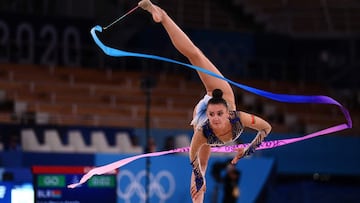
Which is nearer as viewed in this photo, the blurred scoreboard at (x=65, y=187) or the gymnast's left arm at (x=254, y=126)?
the gymnast's left arm at (x=254, y=126)

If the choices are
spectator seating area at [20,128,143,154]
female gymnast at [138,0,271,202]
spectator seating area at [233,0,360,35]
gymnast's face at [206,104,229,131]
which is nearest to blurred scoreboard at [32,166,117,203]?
female gymnast at [138,0,271,202]

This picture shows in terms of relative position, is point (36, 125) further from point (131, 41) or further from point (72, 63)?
point (131, 41)

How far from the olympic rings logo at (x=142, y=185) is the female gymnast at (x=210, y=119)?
5.00 meters

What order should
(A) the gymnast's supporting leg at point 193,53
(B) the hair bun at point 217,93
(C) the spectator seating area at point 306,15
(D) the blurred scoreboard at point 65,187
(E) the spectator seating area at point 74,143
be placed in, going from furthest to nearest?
(C) the spectator seating area at point 306,15 < (E) the spectator seating area at point 74,143 < (D) the blurred scoreboard at point 65,187 < (A) the gymnast's supporting leg at point 193,53 < (B) the hair bun at point 217,93

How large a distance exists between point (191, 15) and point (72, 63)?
3.12 metres

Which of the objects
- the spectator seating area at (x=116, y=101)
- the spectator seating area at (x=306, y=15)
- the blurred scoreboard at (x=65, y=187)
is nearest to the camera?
the blurred scoreboard at (x=65, y=187)

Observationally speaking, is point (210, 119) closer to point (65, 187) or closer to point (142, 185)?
point (65, 187)

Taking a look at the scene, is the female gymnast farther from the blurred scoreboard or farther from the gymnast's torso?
the blurred scoreboard

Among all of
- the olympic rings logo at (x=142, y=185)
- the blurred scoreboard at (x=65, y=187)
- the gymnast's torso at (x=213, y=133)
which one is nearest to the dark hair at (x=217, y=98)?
the gymnast's torso at (x=213, y=133)

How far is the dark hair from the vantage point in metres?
7.00

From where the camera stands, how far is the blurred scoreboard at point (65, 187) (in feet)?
30.5

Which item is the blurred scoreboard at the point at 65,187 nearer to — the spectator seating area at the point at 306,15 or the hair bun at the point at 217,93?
the hair bun at the point at 217,93

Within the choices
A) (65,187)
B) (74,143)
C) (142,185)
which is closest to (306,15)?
(74,143)

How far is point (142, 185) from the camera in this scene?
41.3 feet
